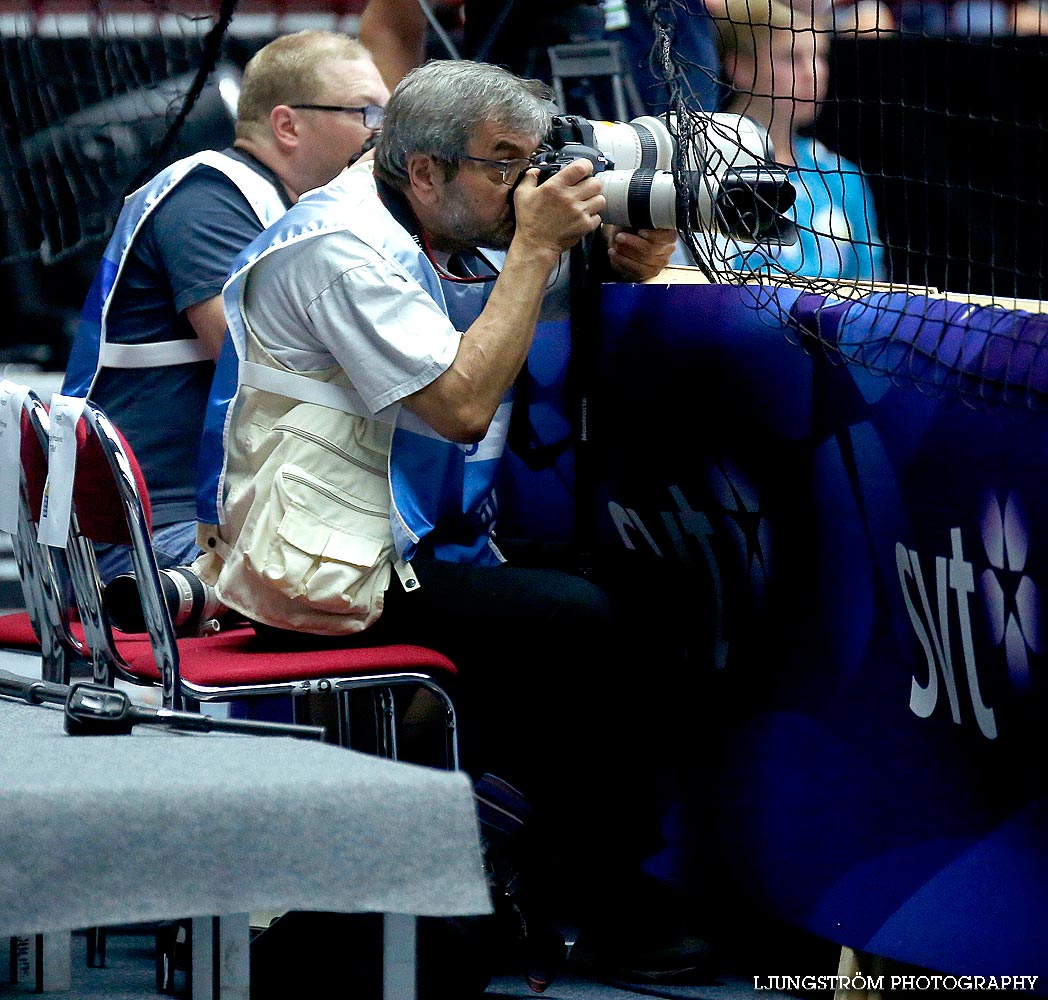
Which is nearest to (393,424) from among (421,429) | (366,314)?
(421,429)

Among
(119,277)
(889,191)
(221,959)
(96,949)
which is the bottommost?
(96,949)

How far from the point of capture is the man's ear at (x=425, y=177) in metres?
2.28

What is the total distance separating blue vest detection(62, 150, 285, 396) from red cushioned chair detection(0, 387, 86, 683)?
525 millimetres

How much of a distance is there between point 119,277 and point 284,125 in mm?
378

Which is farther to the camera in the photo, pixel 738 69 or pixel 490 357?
pixel 738 69

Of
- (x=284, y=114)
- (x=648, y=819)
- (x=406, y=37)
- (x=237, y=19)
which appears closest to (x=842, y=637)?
(x=648, y=819)

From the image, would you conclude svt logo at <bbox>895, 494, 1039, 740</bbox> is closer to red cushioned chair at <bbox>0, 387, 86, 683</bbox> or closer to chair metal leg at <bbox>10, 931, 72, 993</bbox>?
red cushioned chair at <bbox>0, 387, 86, 683</bbox>

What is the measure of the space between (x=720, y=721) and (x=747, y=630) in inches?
5.6

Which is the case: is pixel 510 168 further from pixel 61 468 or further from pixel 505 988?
pixel 505 988

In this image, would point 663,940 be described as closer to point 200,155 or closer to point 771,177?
point 771,177

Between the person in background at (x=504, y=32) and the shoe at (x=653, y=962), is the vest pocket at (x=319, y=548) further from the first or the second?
the person in background at (x=504, y=32)

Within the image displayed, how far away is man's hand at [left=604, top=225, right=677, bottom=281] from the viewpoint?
2.46m

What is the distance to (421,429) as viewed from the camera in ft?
7.39

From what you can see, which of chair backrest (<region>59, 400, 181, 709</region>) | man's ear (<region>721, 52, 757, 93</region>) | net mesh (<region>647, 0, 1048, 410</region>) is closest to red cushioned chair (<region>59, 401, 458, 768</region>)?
chair backrest (<region>59, 400, 181, 709</region>)
